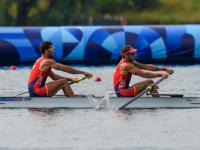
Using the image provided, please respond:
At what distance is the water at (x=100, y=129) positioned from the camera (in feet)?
59.3

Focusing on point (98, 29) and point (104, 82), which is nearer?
point (104, 82)

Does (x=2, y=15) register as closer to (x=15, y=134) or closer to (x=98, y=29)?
(x=98, y=29)

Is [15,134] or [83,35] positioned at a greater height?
[83,35]

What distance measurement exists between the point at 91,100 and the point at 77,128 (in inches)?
109

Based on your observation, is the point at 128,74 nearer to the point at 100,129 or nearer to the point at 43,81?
the point at 43,81

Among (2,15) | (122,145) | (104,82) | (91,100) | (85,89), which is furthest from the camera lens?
(2,15)

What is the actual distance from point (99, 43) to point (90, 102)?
56.6ft

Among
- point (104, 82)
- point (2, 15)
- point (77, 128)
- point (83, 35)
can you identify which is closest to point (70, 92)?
point (77, 128)

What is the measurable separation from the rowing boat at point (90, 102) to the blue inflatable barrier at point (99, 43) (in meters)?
16.7

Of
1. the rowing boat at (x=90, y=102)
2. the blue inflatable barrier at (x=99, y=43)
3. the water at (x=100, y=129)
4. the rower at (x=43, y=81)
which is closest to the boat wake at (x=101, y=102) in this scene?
the rowing boat at (x=90, y=102)

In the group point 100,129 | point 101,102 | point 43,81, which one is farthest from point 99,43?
point 100,129

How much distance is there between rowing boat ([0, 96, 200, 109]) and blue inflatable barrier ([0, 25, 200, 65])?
1674 centimetres

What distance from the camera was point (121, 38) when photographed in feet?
132

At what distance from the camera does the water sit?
1808 cm
